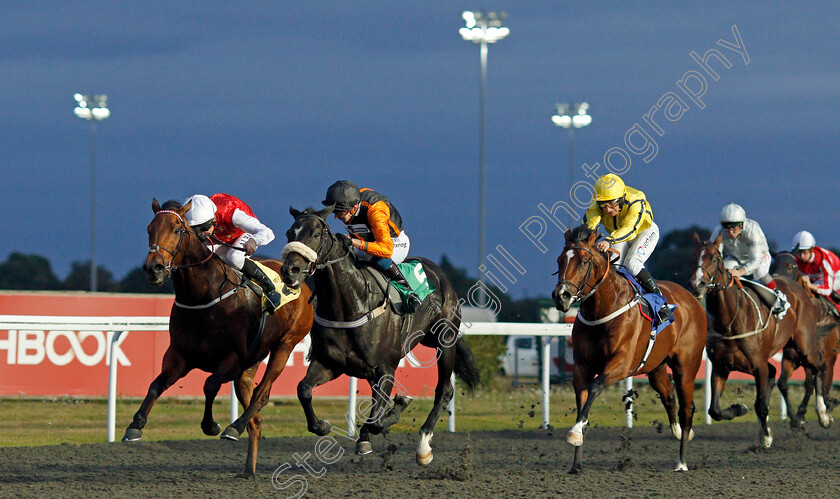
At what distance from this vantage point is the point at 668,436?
28.0 feet

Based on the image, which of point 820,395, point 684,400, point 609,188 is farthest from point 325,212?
point 820,395

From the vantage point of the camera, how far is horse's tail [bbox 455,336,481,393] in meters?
6.72

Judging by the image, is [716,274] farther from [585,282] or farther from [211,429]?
[211,429]

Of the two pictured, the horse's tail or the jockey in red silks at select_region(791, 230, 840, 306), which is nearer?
the horse's tail

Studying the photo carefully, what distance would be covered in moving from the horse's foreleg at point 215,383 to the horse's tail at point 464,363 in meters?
1.74

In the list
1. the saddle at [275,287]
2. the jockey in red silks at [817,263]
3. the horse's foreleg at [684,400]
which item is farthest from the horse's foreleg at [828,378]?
the saddle at [275,287]

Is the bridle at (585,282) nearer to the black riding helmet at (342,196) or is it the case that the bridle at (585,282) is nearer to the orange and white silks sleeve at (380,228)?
the orange and white silks sleeve at (380,228)

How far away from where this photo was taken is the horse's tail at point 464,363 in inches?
265

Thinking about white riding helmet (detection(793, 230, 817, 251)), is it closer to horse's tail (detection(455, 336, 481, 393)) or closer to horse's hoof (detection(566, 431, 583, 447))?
horse's tail (detection(455, 336, 481, 393))

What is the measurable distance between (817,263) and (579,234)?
14.0 ft

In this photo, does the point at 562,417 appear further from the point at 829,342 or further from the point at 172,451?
the point at 172,451

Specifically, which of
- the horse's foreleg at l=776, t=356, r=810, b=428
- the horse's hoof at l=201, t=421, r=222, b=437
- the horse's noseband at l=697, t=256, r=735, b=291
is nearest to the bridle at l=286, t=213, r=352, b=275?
the horse's hoof at l=201, t=421, r=222, b=437

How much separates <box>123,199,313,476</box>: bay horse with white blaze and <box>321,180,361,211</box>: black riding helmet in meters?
0.76

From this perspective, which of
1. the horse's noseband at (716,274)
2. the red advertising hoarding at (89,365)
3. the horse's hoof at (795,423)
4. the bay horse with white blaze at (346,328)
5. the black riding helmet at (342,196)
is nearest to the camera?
the bay horse with white blaze at (346,328)
